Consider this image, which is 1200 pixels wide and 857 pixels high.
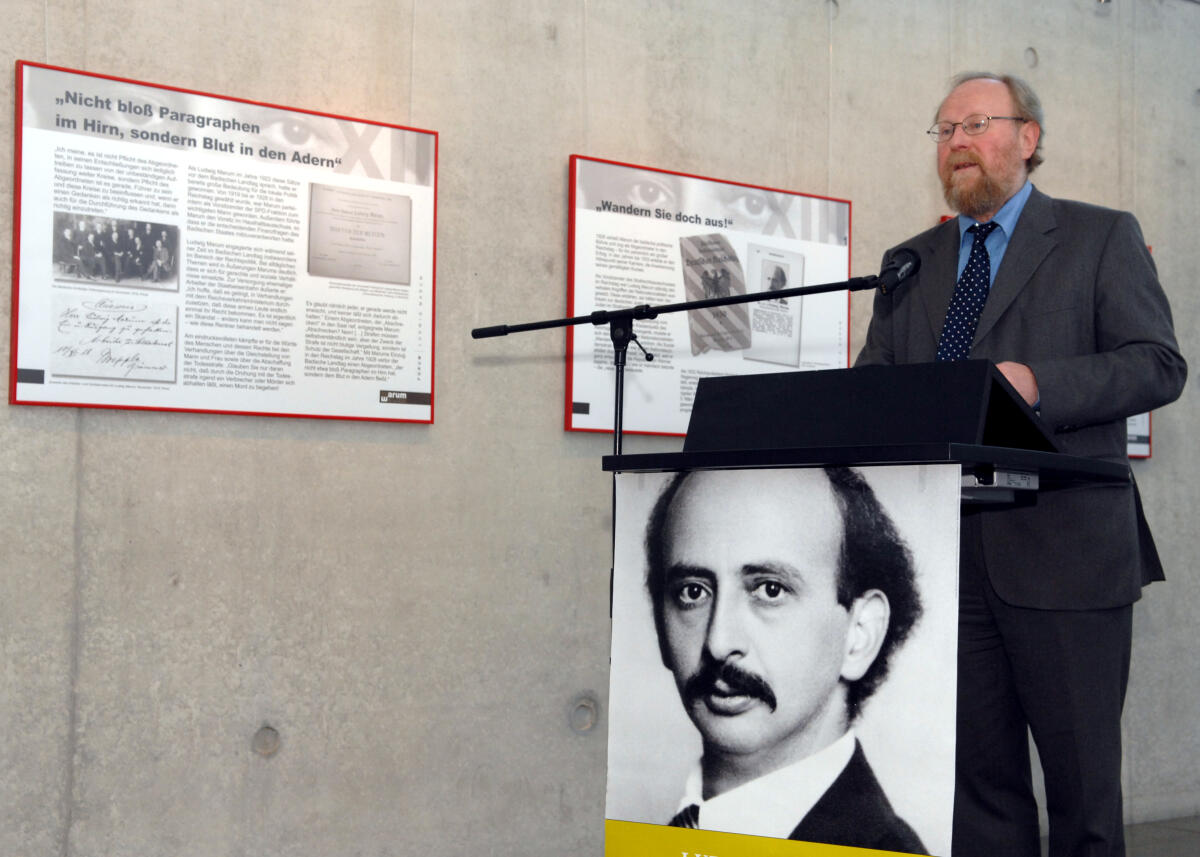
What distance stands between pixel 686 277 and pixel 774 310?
1.12 feet

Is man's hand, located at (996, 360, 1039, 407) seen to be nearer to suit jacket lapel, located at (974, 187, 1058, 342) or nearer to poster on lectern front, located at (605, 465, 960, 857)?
suit jacket lapel, located at (974, 187, 1058, 342)

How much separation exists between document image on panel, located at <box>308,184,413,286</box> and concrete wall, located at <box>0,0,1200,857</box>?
0.14m

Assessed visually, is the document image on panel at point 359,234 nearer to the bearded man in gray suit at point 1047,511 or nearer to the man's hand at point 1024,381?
the bearded man in gray suit at point 1047,511

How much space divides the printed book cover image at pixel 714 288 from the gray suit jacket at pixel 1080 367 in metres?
1.49

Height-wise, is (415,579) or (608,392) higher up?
(608,392)

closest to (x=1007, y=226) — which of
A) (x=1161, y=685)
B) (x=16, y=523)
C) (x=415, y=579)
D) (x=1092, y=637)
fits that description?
(x=1092, y=637)

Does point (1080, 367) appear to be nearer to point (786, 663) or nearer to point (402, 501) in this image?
point (786, 663)

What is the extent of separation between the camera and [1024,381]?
1884 mm

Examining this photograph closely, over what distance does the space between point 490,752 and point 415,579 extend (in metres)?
0.53

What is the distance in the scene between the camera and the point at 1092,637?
2.05 metres

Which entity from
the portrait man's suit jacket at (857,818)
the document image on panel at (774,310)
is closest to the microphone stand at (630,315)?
the portrait man's suit jacket at (857,818)

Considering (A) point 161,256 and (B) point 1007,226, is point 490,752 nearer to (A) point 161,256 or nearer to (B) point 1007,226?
(A) point 161,256

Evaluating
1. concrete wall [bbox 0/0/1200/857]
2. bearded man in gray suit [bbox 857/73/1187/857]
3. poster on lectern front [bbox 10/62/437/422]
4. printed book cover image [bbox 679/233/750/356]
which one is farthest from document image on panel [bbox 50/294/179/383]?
bearded man in gray suit [bbox 857/73/1187/857]

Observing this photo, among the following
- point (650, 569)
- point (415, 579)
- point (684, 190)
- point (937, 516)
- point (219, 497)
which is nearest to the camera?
point (937, 516)
